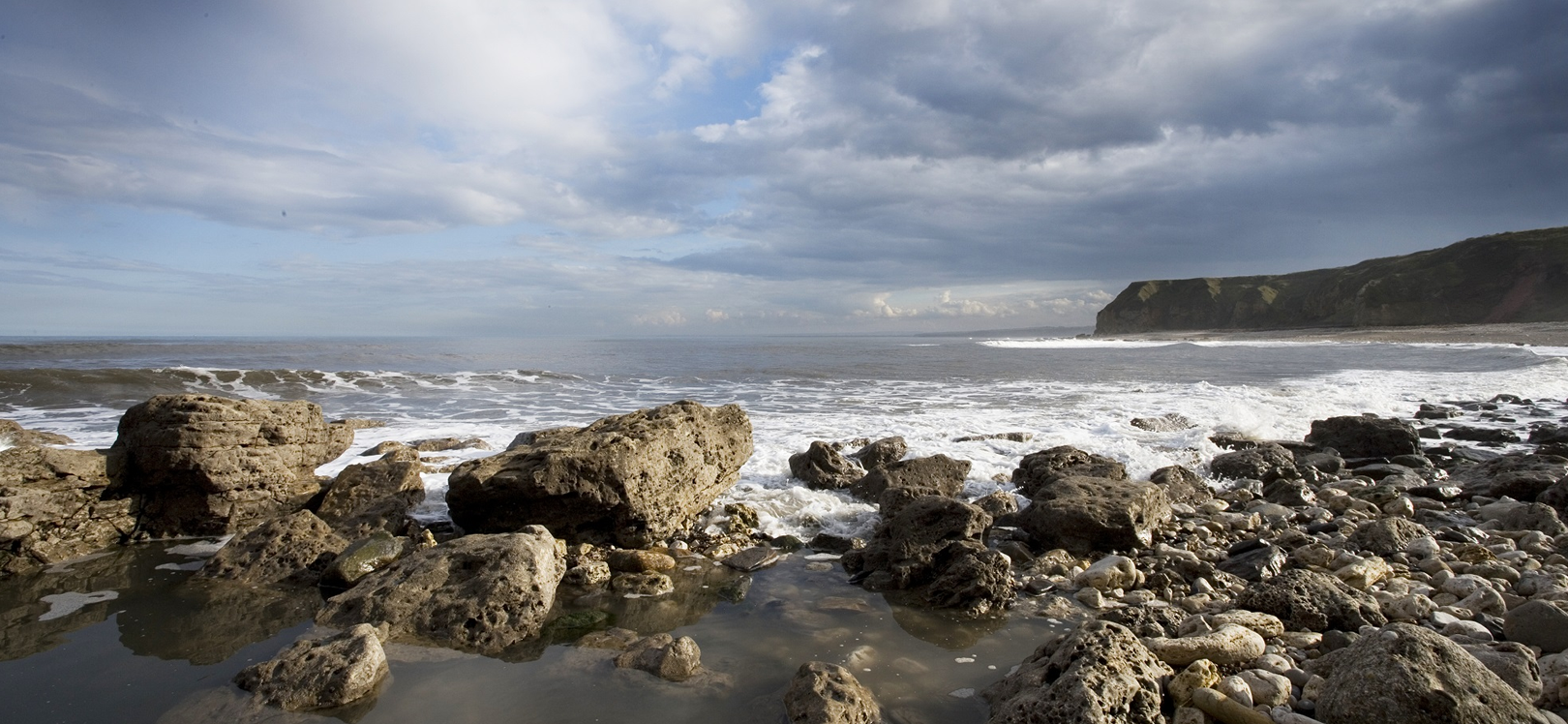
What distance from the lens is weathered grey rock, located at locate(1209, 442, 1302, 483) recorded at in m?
10.0

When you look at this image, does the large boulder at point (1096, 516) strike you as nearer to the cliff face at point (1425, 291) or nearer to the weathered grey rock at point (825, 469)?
the weathered grey rock at point (825, 469)

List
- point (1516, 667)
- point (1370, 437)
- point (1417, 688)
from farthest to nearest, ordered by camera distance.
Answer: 1. point (1370, 437)
2. point (1516, 667)
3. point (1417, 688)

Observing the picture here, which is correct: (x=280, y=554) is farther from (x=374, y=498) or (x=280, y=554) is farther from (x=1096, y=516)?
(x=1096, y=516)

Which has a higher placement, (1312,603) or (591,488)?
(591,488)

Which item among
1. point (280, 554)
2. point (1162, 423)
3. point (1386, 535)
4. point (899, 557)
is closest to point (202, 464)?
point (280, 554)

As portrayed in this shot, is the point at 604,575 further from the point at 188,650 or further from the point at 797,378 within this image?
the point at 797,378

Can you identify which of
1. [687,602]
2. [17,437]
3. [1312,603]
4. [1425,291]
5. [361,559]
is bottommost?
[687,602]

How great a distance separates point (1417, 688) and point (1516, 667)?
39.7 inches

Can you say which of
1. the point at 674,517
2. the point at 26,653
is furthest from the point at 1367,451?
the point at 26,653

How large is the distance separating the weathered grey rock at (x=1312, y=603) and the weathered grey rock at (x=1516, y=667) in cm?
81

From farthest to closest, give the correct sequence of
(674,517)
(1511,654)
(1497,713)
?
1. (674,517)
2. (1511,654)
3. (1497,713)

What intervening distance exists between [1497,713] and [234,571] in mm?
8404

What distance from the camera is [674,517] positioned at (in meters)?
7.53

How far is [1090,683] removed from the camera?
3592 mm
